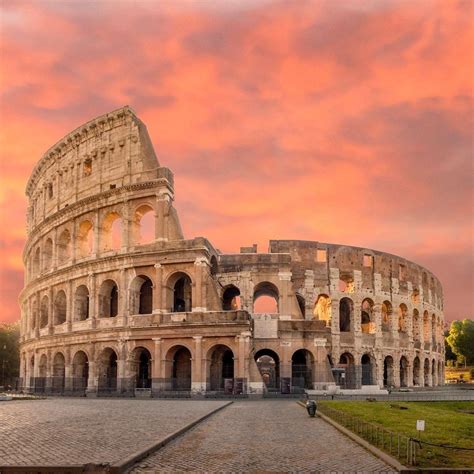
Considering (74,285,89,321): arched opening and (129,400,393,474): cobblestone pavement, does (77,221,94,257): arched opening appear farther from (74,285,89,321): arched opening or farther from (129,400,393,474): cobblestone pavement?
(129,400,393,474): cobblestone pavement

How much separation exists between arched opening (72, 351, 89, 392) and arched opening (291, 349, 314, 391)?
15168 millimetres

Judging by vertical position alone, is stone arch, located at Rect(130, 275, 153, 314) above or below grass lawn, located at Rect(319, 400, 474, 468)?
above

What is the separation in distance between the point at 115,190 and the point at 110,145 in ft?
13.5

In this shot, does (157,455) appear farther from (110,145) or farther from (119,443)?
(110,145)

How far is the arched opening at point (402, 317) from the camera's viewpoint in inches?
2146

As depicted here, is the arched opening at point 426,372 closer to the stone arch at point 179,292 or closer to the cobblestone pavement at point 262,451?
the stone arch at point 179,292

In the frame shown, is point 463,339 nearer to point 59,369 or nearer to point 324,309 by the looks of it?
point 324,309

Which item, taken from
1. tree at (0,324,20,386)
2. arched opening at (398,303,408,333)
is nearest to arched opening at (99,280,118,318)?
arched opening at (398,303,408,333)

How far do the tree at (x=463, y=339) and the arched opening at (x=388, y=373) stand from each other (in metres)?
34.9

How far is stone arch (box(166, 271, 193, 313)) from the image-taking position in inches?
1542

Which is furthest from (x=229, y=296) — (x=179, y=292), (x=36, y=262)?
(x=36, y=262)

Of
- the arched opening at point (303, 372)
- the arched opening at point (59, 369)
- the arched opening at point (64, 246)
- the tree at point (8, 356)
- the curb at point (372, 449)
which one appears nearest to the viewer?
the curb at point (372, 449)

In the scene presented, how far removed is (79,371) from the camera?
42.8 m

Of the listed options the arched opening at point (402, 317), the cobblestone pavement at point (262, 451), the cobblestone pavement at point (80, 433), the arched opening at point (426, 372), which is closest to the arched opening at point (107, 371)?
the cobblestone pavement at point (80, 433)
